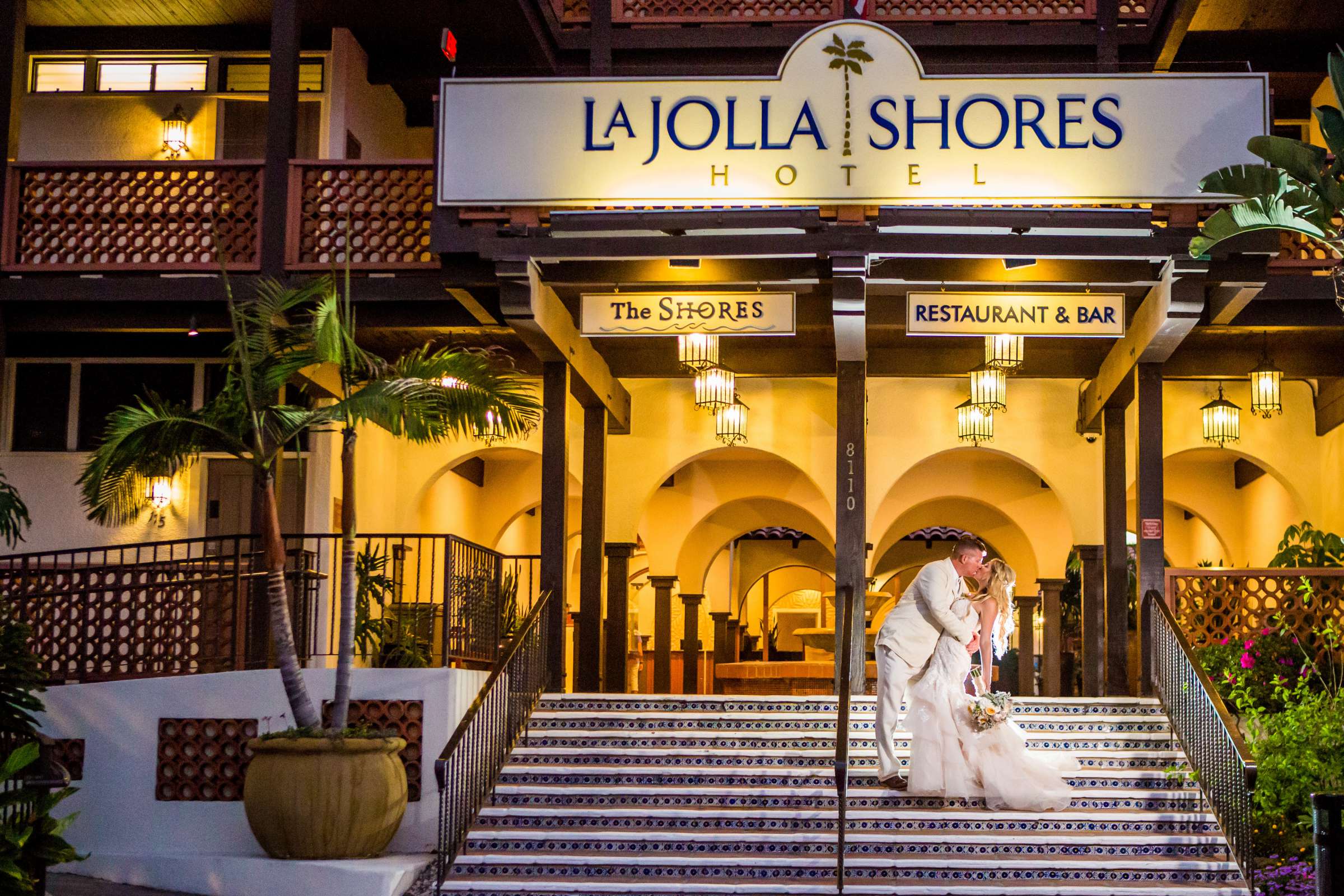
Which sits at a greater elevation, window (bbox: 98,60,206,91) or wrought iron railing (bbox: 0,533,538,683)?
window (bbox: 98,60,206,91)

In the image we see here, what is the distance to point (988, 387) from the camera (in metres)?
15.2

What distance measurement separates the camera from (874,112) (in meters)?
12.2

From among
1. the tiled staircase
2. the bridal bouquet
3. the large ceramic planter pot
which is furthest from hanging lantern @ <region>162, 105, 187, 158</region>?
the bridal bouquet

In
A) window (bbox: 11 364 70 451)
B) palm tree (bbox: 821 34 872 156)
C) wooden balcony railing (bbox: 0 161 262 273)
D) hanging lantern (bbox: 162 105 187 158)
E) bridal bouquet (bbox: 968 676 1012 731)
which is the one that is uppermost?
hanging lantern (bbox: 162 105 187 158)

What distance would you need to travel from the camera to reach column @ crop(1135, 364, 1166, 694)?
43.0 feet

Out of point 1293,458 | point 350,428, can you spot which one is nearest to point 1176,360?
point 1293,458

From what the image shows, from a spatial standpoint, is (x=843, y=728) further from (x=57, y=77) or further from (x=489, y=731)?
(x=57, y=77)

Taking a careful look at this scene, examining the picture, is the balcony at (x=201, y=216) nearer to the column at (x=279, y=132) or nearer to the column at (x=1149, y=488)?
the column at (x=279, y=132)

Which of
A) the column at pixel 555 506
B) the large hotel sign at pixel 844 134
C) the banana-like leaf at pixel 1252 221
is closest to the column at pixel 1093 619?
the banana-like leaf at pixel 1252 221

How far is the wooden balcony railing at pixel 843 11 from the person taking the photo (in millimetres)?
14719

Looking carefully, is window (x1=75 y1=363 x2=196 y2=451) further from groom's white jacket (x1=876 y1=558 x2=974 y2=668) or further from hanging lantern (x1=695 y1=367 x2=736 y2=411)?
groom's white jacket (x1=876 y1=558 x2=974 y2=668)

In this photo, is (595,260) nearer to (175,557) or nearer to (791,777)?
(791,777)

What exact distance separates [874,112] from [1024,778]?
5.22m

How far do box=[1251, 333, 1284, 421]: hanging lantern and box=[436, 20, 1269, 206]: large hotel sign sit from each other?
3.48 m
